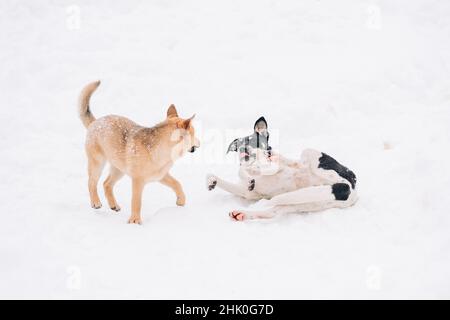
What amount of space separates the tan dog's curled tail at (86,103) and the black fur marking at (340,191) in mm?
2892

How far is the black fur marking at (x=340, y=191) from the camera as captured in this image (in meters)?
4.78

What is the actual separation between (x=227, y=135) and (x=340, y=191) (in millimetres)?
2957

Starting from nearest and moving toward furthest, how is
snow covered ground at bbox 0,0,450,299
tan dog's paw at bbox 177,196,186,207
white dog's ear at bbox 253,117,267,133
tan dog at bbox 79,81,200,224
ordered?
snow covered ground at bbox 0,0,450,299
tan dog at bbox 79,81,200,224
white dog's ear at bbox 253,117,267,133
tan dog's paw at bbox 177,196,186,207

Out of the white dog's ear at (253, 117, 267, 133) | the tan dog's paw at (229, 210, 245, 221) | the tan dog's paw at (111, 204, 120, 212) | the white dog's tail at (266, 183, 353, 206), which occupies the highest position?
the white dog's ear at (253, 117, 267, 133)

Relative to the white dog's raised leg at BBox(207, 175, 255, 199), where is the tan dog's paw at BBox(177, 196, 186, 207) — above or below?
below

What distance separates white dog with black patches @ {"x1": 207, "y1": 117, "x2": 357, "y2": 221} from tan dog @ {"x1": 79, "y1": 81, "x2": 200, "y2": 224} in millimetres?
646

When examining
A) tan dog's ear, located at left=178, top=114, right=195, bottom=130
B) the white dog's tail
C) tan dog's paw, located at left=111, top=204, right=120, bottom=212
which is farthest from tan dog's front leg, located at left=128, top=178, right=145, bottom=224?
the white dog's tail

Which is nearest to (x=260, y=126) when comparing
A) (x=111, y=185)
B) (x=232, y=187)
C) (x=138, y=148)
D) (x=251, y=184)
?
(x=251, y=184)

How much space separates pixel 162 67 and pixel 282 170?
14.5 ft

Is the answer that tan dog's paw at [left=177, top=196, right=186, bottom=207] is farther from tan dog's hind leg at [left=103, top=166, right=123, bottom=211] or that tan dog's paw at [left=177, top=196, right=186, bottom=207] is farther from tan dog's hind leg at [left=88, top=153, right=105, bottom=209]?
tan dog's hind leg at [left=88, top=153, right=105, bottom=209]

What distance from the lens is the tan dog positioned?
185 inches

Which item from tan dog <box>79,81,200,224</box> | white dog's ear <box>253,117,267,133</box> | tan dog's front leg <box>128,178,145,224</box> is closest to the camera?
tan dog <box>79,81,200,224</box>

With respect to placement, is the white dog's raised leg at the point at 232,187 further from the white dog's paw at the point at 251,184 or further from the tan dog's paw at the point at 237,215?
the tan dog's paw at the point at 237,215

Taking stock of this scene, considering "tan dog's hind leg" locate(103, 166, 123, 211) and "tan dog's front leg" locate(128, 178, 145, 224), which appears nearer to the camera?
"tan dog's front leg" locate(128, 178, 145, 224)
